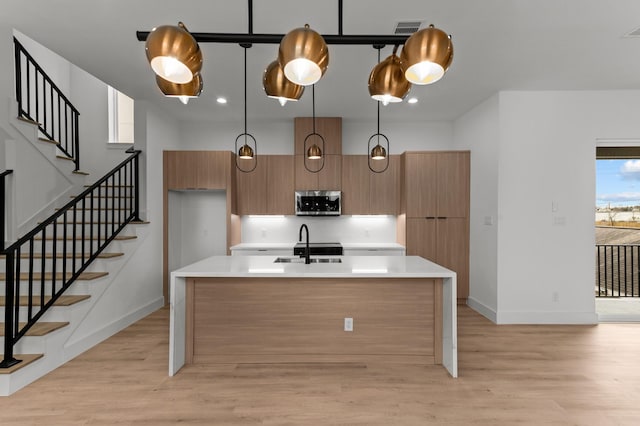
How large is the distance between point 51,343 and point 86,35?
2601 mm

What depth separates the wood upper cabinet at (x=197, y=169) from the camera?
16.6 ft

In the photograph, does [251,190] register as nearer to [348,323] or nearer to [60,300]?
[60,300]

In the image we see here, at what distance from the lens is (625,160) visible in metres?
4.97

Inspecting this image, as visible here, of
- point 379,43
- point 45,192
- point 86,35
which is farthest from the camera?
point 45,192

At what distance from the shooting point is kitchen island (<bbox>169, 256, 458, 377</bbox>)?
301cm

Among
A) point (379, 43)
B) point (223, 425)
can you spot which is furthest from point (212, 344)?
point (379, 43)

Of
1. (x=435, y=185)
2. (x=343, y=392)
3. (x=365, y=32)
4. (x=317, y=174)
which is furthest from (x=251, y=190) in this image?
(x=343, y=392)

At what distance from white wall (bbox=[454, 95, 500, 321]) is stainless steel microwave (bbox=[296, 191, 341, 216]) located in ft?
6.53

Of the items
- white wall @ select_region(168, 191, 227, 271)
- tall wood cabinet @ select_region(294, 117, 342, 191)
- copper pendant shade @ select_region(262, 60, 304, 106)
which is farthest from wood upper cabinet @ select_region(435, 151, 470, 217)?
copper pendant shade @ select_region(262, 60, 304, 106)

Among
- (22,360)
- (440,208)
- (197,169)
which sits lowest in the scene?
(22,360)

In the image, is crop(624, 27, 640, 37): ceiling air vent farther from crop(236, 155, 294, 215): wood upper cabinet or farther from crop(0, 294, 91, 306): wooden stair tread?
crop(0, 294, 91, 306): wooden stair tread

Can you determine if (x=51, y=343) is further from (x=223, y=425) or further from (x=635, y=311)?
(x=635, y=311)

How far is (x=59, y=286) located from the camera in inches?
134

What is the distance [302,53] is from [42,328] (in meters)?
3.22
